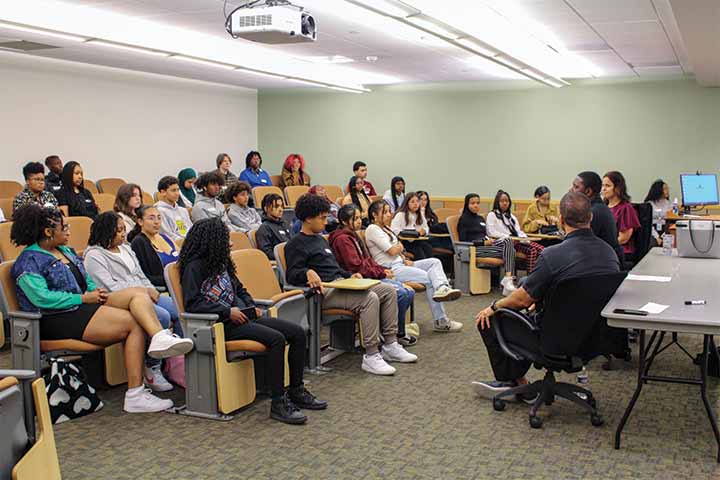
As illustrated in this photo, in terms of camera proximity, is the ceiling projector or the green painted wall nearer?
the ceiling projector

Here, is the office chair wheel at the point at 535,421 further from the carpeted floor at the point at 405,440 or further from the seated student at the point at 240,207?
the seated student at the point at 240,207

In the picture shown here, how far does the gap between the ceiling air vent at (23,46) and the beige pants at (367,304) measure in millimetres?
5227

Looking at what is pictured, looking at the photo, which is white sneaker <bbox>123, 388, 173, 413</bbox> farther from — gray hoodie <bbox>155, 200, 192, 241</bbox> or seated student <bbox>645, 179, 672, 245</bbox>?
seated student <bbox>645, 179, 672, 245</bbox>

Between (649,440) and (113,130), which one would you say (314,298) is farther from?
(113,130)

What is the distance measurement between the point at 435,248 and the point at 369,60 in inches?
109

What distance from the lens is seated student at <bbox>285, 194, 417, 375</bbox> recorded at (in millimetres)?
5164

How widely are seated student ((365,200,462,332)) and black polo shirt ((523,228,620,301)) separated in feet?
7.57

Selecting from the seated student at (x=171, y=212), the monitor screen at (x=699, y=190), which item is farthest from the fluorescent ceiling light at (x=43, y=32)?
the monitor screen at (x=699, y=190)

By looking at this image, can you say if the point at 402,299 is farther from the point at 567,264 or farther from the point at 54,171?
the point at 54,171

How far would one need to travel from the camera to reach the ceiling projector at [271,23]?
550 centimetres

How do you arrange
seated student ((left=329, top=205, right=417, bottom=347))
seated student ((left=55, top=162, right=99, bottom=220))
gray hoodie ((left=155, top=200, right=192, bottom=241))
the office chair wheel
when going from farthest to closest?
seated student ((left=55, top=162, right=99, bottom=220)) < gray hoodie ((left=155, top=200, right=192, bottom=241)) < seated student ((left=329, top=205, right=417, bottom=347)) < the office chair wheel

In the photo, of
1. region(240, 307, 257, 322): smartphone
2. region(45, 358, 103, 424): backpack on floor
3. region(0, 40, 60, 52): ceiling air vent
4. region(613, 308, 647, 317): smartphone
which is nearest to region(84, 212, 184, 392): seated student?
region(45, 358, 103, 424): backpack on floor

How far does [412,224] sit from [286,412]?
4.59 meters

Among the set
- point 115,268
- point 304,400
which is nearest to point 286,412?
point 304,400
